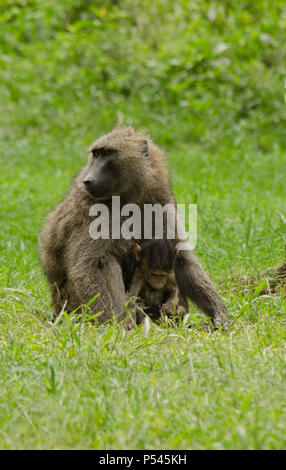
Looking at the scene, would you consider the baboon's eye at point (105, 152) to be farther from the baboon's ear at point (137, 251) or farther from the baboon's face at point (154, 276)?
the baboon's face at point (154, 276)

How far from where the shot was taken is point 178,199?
7395mm

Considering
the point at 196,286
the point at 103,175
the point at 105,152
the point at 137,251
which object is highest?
the point at 105,152

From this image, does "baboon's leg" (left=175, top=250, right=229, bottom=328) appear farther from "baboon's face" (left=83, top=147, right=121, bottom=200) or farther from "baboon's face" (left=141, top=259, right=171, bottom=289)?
"baboon's face" (left=83, top=147, right=121, bottom=200)

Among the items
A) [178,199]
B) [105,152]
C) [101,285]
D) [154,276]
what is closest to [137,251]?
[154,276]

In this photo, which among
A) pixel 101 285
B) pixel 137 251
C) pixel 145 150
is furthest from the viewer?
pixel 145 150

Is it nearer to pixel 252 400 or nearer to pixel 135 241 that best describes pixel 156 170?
pixel 135 241

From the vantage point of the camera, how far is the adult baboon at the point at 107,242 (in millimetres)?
4465

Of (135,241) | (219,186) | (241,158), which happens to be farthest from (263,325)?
(241,158)

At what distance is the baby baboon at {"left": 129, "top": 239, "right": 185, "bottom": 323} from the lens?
14.8 ft

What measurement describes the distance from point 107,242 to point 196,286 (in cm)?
68

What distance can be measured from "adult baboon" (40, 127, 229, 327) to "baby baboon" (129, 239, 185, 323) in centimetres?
10

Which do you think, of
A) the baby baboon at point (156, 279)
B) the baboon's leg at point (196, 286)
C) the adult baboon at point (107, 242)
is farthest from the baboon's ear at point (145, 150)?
the baboon's leg at point (196, 286)

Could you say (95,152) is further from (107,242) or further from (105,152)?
(107,242)

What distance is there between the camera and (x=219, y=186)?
8.27 m
